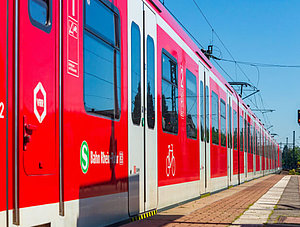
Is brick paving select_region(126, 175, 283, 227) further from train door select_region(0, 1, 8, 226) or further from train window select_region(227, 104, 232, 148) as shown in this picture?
train window select_region(227, 104, 232, 148)

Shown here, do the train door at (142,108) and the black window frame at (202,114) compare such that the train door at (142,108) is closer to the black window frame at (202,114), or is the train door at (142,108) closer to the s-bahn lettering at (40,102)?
the s-bahn lettering at (40,102)

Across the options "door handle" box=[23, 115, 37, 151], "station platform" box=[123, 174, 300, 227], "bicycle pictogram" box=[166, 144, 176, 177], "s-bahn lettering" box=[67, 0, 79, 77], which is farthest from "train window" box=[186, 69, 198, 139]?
"door handle" box=[23, 115, 37, 151]

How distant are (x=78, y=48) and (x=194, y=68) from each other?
7041mm

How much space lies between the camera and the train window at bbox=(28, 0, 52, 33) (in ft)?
14.3

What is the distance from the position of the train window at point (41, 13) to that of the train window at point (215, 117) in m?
10.6

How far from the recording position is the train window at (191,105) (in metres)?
11.2

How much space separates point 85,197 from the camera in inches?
212

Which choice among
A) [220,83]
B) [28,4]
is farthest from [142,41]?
[220,83]

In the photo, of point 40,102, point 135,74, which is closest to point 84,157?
point 40,102

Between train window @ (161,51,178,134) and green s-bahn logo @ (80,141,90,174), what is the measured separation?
3.63 metres

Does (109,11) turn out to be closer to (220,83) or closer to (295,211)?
(295,211)

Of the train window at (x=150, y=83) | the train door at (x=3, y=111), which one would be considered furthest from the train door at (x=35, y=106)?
the train window at (x=150, y=83)

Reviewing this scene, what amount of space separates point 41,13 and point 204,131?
939 cm

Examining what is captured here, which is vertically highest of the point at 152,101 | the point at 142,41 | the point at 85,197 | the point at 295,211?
the point at 142,41
